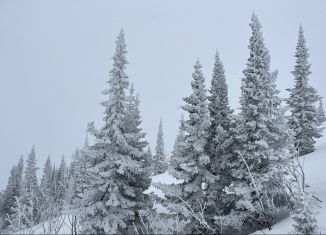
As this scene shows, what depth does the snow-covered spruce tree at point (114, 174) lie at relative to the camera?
64.2 feet

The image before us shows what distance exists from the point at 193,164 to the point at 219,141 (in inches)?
95.6

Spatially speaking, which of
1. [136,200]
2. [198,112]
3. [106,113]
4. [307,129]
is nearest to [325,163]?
[307,129]

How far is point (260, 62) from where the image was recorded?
20.2 meters

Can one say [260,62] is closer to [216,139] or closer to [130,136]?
[216,139]

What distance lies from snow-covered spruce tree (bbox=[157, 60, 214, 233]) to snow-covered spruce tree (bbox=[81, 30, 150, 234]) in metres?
2.62

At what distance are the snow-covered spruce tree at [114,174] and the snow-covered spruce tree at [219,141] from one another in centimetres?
471

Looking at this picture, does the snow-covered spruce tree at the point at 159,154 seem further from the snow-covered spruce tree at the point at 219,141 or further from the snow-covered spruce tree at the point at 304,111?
the snow-covered spruce tree at the point at 219,141

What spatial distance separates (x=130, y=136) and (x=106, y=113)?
240cm

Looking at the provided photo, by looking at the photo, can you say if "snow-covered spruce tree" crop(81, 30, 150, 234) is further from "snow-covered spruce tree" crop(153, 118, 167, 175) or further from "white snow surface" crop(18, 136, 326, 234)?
"snow-covered spruce tree" crop(153, 118, 167, 175)

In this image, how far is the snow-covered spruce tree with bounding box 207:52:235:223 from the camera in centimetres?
1948

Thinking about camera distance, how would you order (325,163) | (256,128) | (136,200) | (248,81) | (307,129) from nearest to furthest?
(256,128), (248,81), (136,200), (325,163), (307,129)

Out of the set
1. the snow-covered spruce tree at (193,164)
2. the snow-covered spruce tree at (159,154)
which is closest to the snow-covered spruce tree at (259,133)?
the snow-covered spruce tree at (193,164)

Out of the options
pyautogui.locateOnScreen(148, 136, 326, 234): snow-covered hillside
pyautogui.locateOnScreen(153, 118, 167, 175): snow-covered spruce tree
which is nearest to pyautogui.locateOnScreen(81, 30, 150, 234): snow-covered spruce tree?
pyautogui.locateOnScreen(148, 136, 326, 234): snow-covered hillside

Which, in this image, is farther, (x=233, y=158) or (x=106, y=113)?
(x=106, y=113)
